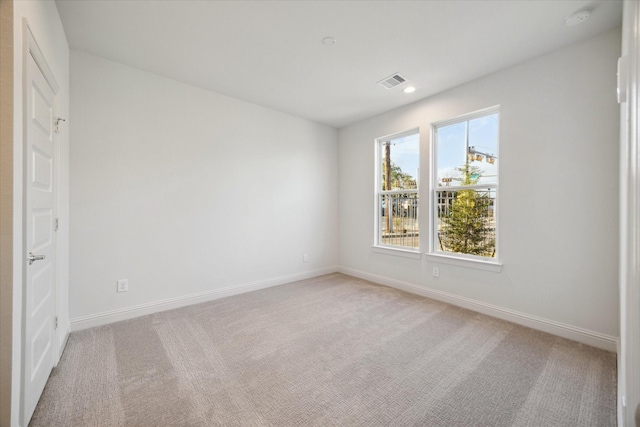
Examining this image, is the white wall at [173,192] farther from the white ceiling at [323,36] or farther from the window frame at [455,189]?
Result: the window frame at [455,189]

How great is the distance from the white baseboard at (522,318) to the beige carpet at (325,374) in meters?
0.10

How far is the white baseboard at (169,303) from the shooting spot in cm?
260

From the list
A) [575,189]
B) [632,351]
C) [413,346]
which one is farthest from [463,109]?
[632,351]

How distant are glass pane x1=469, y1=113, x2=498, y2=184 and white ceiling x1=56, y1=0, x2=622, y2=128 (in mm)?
531

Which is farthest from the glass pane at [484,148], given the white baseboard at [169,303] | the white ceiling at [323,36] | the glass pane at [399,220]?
the white baseboard at [169,303]

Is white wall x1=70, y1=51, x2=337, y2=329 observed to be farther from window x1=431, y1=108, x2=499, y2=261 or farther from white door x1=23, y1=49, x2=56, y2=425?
window x1=431, y1=108, x2=499, y2=261

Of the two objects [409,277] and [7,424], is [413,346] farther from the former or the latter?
[7,424]

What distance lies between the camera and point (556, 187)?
251cm

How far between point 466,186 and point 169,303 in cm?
375

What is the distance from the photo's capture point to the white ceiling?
6.61 feet

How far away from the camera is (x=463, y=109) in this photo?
10.4ft

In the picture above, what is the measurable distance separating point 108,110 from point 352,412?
341 cm

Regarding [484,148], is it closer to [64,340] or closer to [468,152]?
[468,152]

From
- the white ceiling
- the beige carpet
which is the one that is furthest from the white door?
the white ceiling
